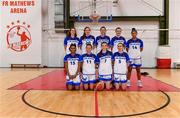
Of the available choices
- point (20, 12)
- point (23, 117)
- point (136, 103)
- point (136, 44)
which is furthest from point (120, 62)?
point (20, 12)

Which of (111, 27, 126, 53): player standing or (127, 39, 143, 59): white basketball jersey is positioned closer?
(127, 39, 143, 59): white basketball jersey

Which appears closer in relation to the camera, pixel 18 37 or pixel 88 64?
pixel 88 64

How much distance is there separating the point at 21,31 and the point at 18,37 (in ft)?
0.99

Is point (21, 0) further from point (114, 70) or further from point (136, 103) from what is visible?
point (136, 103)

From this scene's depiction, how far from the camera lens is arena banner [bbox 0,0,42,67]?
12523 millimetres

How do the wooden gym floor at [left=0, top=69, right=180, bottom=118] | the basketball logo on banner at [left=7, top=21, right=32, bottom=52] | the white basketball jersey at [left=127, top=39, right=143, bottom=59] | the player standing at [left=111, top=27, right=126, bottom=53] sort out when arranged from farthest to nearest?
1. the basketball logo on banner at [left=7, top=21, right=32, bottom=52]
2. the player standing at [left=111, top=27, right=126, bottom=53]
3. the white basketball jersey at [left=127, top=39, right=143, bottom=59]
4. the wooden gym floor at [left=0, top=69, right=180, bottom=118]

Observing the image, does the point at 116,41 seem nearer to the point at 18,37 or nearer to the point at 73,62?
the point at 73,62

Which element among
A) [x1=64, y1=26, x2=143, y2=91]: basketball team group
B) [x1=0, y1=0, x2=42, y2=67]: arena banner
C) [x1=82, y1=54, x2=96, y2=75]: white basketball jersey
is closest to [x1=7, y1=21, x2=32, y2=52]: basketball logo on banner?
[x1=0, y1=0, x2=42, y2=67]: arena banner

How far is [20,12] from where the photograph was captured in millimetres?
12602

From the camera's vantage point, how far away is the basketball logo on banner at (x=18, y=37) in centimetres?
1251

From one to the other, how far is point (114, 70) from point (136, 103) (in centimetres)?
161

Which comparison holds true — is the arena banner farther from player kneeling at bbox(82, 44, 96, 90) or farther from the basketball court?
player kneeling at bbox(82, 44, 96, 90)

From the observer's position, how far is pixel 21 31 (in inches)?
494

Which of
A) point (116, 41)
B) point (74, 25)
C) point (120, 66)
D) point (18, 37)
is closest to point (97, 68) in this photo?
point (120, 66)
